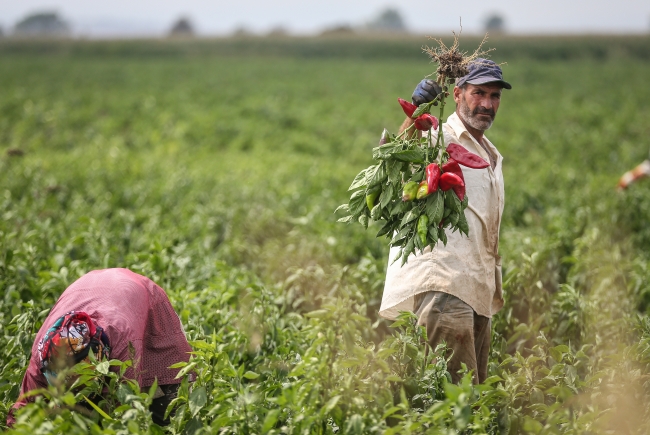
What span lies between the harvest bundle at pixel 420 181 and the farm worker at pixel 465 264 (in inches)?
4.7

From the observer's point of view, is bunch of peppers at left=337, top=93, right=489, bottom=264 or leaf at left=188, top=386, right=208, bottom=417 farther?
bunch of peppers at left=337, top=93, right=489, bottom=264

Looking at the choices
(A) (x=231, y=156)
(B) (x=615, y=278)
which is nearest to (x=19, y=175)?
(A) (x=231, y=156)

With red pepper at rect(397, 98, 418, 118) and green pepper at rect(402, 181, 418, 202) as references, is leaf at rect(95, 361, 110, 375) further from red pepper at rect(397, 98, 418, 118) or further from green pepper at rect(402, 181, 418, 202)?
red pepper at rect(397, 98, 418, 118)

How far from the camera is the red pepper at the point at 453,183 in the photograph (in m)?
2.52

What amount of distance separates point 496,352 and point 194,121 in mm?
11557

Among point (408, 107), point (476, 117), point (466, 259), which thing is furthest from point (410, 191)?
point (476, 117)

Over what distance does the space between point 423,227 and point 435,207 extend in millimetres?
106

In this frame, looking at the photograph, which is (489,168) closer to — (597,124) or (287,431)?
(287,431)

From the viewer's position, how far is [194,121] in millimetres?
13828

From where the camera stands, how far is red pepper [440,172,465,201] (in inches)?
99.2

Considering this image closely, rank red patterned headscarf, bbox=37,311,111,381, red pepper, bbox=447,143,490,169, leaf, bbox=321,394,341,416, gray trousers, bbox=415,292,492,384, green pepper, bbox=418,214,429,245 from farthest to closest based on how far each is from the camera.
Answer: gray trousers, bbox=415,292,492,384, red pepper, bbox=447,143,490,169, green pepper, bbox=418,214,429,245, red patterned headscarf, bbox=37,311,111,381, leaf, bbox=321,394,341,416

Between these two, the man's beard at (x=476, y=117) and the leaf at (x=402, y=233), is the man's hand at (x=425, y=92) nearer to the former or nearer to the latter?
the man's beard at (x=476, y=117)

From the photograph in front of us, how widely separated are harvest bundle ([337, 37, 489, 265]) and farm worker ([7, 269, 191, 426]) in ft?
3.23

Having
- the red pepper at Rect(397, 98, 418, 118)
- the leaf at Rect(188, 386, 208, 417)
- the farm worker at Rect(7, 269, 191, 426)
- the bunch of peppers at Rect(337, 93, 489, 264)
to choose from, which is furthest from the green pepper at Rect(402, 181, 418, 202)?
the farm worker at Rect(7, 269, 191, 426)
